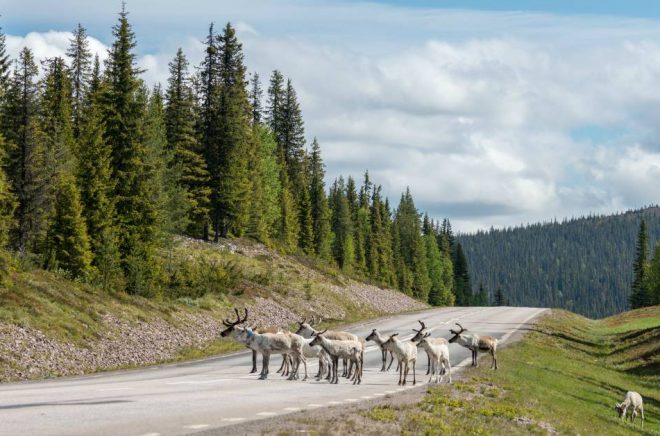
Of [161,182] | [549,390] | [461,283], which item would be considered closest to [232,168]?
[161,182]

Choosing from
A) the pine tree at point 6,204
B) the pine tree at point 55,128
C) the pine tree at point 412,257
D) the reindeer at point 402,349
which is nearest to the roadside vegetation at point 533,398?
the reindeer at point 402,349

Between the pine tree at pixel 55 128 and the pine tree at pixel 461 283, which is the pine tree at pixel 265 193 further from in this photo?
the pine tree at pixel 461 283

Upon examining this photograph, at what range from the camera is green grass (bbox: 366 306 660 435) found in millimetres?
16844

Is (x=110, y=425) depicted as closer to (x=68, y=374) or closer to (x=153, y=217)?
(x=68, y=374)

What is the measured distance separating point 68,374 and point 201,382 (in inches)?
292

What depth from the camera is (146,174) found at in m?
42.0

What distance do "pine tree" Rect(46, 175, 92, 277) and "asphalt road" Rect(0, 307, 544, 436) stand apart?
1019 centimetres

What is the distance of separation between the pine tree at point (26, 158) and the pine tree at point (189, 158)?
12780 millimetres

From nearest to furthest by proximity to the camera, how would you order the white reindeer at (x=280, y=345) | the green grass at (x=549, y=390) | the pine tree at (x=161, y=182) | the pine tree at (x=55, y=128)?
the green grass at (x=549, y=390) < the white reindeer at (x=280, y=345) < the pine tree at (x=161, y=182) < the pine tree at (x=55, y=128)

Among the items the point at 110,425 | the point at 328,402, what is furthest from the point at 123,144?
the point at 110,425

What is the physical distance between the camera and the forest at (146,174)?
3847 cm

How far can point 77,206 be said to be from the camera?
35812 millimetres

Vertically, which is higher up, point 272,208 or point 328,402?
point 272,208

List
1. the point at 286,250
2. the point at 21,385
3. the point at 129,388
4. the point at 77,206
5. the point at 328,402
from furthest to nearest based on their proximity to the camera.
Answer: the point at 286,250, the point at 77,206, the point at 21,385, the point at 129,388, the point at 328,402
